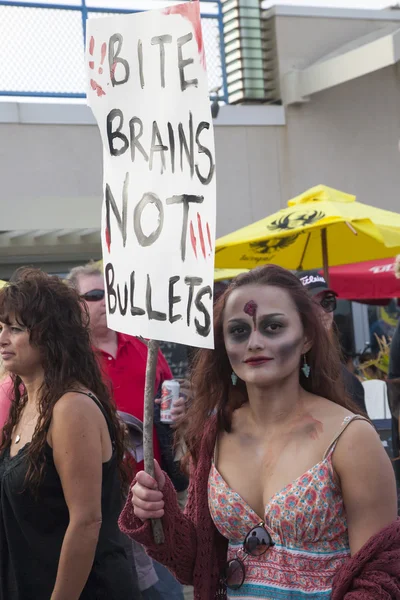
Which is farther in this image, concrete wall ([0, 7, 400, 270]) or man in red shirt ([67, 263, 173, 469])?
concrete wall ([0, 7, 400, 270])

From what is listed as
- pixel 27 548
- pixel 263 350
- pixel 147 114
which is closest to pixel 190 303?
pixel 263 350

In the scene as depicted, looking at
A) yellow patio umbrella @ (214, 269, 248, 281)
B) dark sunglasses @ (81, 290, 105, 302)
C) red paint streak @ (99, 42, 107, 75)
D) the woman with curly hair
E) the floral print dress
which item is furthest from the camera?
yellow patio umbrella @ (214, 269, 248, 281)

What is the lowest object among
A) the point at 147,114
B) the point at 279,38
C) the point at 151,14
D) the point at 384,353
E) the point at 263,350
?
the point at 384,353

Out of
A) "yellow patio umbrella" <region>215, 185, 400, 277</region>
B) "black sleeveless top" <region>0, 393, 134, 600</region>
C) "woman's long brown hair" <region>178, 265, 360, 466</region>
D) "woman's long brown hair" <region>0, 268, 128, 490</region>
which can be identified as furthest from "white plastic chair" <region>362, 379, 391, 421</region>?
"woman's long brown hair" <region>178, 265, 360, 466</region>

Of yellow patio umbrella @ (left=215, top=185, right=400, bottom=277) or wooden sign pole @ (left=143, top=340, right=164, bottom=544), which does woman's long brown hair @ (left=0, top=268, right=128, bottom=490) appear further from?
yellow patio umbrella @ (left=215, top=185, right=400, bottom=277)

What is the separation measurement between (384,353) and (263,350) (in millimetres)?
5457

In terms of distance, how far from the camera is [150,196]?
7.49ft

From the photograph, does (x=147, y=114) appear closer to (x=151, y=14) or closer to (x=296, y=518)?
(x=151, y=14)

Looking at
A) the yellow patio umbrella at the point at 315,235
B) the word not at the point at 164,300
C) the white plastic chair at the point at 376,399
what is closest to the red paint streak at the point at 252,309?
the word not at the point at 164,300

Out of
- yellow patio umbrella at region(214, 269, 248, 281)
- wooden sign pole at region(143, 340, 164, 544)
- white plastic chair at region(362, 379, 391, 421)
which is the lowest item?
white plastic chair at region(362, 379, 391, 421)

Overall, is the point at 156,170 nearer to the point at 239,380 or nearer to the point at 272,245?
the point at 239,380

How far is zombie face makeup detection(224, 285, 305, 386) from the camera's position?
2260mm

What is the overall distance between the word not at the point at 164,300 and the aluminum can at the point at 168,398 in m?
1.24

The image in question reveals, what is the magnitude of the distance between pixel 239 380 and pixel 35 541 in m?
0.81
